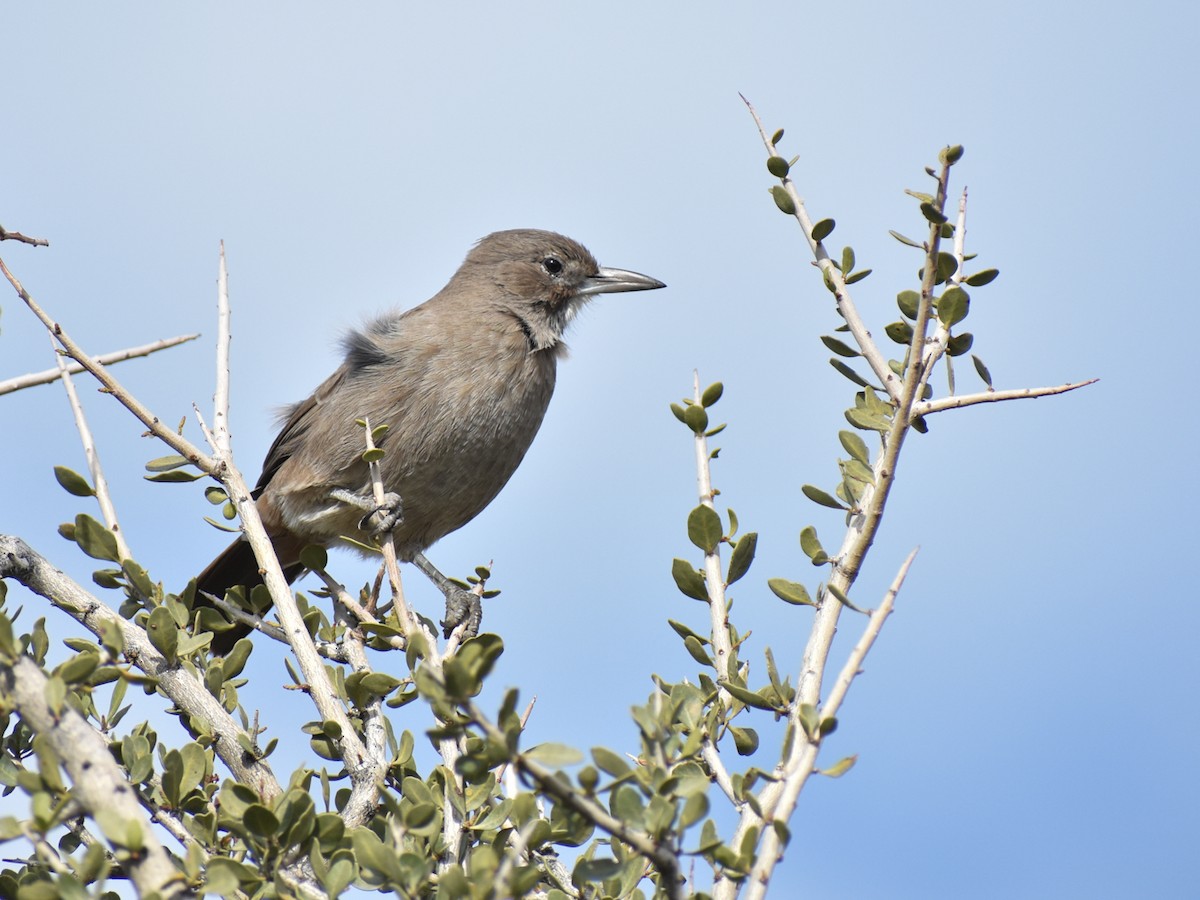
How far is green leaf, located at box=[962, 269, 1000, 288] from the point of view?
2.51 m

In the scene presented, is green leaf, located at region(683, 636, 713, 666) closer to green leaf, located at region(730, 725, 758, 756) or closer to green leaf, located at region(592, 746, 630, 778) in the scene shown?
green leaf, located at region(730, 725, 758, 756)

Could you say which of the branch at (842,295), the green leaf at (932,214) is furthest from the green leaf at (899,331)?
the green leaf at (932,214)

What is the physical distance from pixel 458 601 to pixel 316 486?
794mm

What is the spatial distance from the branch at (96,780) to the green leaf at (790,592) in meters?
1.21

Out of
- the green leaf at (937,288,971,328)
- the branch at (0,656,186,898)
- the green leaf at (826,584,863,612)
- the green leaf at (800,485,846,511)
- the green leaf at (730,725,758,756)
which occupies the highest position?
the green leaf at (937,288,971,328)

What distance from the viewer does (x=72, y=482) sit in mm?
2902

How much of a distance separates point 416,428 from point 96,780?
345 cm

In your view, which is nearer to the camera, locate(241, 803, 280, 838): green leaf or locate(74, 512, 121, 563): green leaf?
locate(241, 803, 280, 838): green leaf

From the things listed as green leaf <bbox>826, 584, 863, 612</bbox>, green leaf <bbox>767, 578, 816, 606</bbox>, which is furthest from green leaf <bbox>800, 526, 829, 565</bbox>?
green leaf <bbox>826, 584, 863, 612</bbox>

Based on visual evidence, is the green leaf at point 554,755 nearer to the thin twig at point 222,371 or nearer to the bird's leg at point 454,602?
the thin twig at point 222,371

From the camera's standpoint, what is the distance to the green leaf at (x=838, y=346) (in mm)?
2715

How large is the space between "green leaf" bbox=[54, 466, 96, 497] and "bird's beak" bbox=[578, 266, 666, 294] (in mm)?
3662

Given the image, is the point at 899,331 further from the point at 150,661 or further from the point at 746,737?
Result: the point at 150,661

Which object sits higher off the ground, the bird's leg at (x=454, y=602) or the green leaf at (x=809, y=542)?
the bird's leg at (x=454, y=602)
